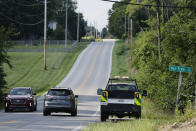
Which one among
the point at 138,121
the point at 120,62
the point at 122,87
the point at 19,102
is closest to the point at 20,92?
the point at 19,102

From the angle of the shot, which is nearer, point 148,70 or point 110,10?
point 148,70

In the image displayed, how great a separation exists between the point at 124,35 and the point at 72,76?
56468 mm

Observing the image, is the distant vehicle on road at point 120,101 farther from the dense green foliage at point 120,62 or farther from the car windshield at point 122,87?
the dense green foliage at point 120,62

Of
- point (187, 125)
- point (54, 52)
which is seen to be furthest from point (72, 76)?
point (187, 125)

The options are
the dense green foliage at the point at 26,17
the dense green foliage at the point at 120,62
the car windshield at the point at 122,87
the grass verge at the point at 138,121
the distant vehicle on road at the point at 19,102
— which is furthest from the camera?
the dense green foliage at the point at 26,17

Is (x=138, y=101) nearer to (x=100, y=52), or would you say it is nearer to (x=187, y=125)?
(x=187, y=125)

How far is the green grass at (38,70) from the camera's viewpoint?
77162 millimetres

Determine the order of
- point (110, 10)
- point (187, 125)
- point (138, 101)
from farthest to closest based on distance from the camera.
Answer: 1. point (110, 10)
2. point (138, 101)
3. point (187, 125)

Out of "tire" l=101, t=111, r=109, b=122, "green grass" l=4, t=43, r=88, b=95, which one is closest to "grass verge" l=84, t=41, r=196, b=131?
"tire" l=101, t=111, r=109, b=122

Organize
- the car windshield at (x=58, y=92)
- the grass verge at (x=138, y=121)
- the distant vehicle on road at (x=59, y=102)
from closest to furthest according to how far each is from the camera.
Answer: the grass verge at (x=138, y=121), the distant vehicle on road at (x=59, y=102), the car windshield at (x=58, y=92)

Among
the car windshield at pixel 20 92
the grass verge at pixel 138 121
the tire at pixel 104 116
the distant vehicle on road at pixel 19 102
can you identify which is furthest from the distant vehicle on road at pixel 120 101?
the car windshield at pixel 20 92

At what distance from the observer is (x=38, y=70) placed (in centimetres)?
9050

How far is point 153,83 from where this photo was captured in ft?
112

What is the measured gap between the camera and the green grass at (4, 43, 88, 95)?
253ft
